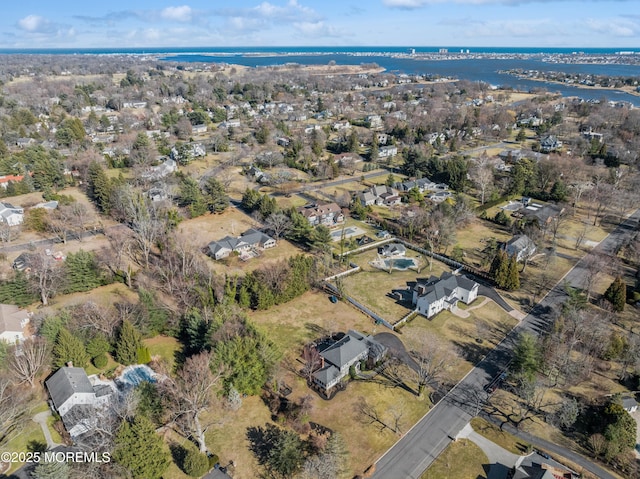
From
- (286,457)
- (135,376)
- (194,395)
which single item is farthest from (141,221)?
(286,457)

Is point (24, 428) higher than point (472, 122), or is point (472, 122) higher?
point (472, 122)

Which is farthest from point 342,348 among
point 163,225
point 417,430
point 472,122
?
point 472,122

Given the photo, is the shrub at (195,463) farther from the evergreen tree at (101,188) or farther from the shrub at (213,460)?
the evergreen tree at (101,188)

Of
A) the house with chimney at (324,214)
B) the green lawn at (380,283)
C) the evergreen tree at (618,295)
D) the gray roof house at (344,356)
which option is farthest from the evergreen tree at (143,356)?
the evergreen tree at (618,295)

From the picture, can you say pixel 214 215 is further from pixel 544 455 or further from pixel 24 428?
pixel 544 455

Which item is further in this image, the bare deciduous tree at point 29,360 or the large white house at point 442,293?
the large white house at point 442,293

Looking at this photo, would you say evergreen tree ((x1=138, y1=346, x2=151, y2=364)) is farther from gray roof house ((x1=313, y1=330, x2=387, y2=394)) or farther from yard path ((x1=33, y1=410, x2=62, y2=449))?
gray roof house ((x1=313, y1=330, x2=387, y2=394))

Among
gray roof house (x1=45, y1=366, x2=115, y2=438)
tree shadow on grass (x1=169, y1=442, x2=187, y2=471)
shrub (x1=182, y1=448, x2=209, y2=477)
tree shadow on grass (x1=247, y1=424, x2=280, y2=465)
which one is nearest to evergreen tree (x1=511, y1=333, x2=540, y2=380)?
tree shadow on grass (x1=247, y1=424, x2=280, y2=465)
